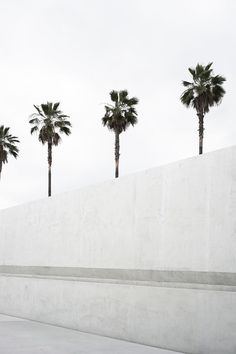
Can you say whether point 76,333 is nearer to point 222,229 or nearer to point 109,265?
point 109,265

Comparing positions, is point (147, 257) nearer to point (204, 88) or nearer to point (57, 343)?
point (57, 343)

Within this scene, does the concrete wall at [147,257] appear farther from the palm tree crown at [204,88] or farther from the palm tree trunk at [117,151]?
the palm tree trunk at [117,151]

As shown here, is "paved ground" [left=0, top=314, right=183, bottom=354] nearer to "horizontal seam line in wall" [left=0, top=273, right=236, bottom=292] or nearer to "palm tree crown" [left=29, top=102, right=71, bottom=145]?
"horizontal seam line in wall" [left=0, top=273, right=236, bottom=292]

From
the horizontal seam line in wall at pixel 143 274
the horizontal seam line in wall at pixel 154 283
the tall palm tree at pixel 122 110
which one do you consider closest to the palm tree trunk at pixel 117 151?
the tall palm tree at pixel 122 110

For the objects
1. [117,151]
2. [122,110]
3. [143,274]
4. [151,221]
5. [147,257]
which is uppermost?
[122,110]

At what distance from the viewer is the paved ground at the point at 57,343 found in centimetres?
909

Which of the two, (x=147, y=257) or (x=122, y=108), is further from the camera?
(x=122, y=108)

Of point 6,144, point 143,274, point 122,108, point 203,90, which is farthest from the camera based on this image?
point 6,144

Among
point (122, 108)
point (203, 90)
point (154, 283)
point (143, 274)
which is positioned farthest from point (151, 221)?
point (122, 108)

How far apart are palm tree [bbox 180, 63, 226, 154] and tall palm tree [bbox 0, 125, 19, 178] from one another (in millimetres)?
15091

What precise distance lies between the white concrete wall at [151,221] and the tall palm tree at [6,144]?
25.5 m

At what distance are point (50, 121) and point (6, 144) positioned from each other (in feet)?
17.9

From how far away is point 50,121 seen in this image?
3591cm

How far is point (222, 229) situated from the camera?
8406 mm
